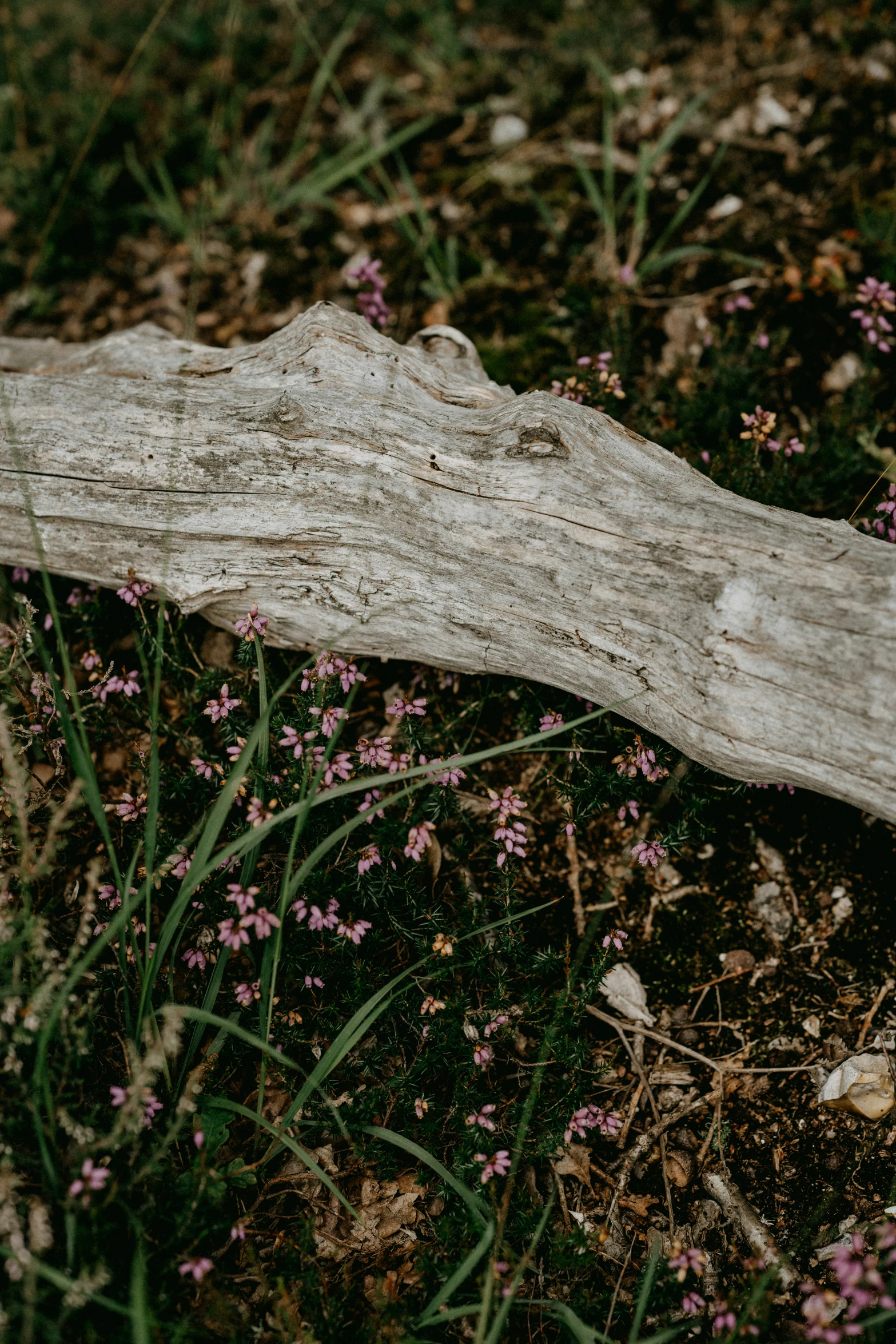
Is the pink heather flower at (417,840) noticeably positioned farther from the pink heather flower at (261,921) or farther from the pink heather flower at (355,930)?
the pink heather flower at (261,921)

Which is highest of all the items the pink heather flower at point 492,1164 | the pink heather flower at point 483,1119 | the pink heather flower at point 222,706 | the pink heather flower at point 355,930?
the pink heather flower at point 222,706

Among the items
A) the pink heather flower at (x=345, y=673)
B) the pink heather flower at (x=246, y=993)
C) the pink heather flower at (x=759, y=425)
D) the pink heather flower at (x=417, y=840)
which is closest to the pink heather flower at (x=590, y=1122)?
the pink heather flower at (x=417, y=840)

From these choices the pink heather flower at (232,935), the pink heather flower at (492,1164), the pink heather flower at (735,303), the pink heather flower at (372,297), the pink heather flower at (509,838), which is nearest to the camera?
the pink heather flower at (232,935)

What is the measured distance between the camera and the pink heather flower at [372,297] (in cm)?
418

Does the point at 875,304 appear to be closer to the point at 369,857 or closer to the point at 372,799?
the point at 372,799

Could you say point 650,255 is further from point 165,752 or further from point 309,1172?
point 309,1172

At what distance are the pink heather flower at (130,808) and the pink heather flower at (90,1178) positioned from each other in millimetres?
1171

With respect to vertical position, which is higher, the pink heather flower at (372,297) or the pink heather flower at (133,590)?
the pink heather flower at (372,297)

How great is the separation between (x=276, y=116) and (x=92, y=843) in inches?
211

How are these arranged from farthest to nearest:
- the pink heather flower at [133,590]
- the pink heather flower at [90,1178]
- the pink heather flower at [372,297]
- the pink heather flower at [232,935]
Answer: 1. the pink heather flower at [372,297]
2. the pink heather flower at [133,590]
3. the pink heather flower at [232,935]
4. the pink heather flower at [90,1178]

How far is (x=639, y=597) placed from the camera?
3041mm

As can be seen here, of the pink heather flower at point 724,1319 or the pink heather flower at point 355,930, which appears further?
the pink heather flower at point 355,930

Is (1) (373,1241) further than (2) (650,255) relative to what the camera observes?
No

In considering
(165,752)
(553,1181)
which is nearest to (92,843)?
(165,752)
